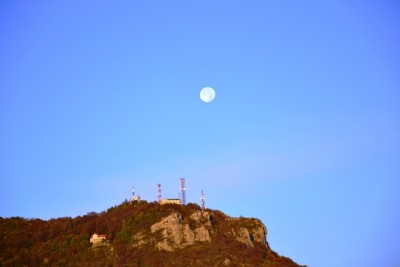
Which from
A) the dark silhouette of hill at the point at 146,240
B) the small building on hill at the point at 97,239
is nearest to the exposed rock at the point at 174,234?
the dark silhouette of hill at the point at 146,240

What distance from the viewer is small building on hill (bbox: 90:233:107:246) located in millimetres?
147400

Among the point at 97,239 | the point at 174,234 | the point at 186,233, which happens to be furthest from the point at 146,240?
the point at 97,239

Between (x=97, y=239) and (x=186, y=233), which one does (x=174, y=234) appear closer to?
(x=186, y=233)

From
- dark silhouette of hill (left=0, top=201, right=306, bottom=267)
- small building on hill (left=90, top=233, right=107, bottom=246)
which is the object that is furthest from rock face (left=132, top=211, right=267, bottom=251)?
small building on hill (left=90, top=233, right=107, bottom=246)

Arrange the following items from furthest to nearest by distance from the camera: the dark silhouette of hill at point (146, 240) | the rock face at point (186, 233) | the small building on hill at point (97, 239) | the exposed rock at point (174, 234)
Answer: the small building on hill at point (97, 239)
the rock face at point (186, 233)
the exposed rock at point (174, 234)
the dark silhouette of hill at point (146, 240)

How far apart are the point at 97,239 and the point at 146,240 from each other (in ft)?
44.6

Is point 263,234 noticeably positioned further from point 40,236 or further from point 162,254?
point 40,236

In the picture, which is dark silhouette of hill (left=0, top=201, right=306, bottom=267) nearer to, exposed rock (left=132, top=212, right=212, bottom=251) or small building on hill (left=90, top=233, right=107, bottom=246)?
exposed rock (left=132, top=212, right=212, bottom=251)

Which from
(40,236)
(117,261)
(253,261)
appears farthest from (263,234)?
(40,236)

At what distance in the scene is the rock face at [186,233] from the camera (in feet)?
458

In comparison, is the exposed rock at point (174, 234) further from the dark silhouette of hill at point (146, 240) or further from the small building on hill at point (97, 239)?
the small building on hill at point (97, 239)

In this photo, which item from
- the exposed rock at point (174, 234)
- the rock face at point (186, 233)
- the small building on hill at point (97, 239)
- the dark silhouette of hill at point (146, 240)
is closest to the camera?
the dark silhouette of hill at point (146, 240)

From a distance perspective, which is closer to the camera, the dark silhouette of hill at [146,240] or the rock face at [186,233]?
the dark silhouette of hill at [146,240]

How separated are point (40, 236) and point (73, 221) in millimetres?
14092
